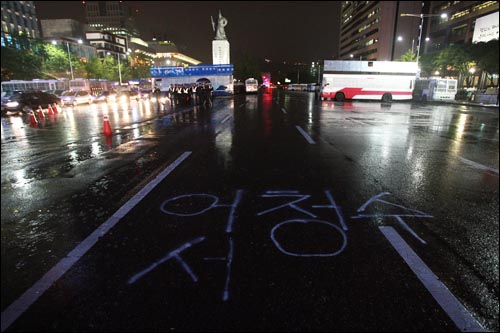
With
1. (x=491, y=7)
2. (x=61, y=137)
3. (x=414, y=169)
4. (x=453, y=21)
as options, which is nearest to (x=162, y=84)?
(x=61, y=137)

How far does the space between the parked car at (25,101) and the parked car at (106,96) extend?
1086 cm

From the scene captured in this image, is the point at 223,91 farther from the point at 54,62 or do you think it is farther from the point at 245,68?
the point at 245,68

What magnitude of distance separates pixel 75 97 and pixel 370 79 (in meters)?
29.0

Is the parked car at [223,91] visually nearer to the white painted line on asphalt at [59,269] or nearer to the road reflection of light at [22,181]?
the road reflection of light at [22,181]

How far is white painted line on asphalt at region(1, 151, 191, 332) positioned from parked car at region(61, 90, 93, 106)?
3202 centimetres

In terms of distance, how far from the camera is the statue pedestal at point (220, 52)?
6594 centimetres

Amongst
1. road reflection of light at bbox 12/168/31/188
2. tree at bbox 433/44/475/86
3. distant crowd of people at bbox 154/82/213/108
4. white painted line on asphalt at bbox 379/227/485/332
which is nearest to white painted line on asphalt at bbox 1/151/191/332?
road reflection of light at bbox 12/168/31/188

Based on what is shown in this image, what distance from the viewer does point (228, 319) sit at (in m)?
2.45

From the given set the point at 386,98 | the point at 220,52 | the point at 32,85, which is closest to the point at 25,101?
the point at 32,85

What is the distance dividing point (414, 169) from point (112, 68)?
89794 mm

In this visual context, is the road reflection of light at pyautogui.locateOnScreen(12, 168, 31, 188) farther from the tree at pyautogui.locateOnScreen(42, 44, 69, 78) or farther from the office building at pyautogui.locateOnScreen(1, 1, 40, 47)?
the office building at pyautogui.locateOnScreen(1, 1, 40, 47)

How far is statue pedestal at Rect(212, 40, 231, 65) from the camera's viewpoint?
65.9 m

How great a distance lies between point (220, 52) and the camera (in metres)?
66.1

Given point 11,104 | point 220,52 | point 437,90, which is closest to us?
point 11,104
